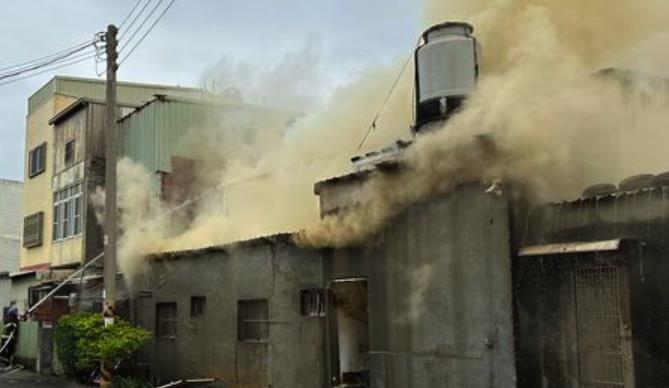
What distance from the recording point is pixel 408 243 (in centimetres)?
1024

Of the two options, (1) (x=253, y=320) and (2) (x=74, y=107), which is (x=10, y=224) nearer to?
(2) (x=74, y=107)

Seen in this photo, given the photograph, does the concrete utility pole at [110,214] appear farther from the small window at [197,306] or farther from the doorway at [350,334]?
the doorway at [350,334]

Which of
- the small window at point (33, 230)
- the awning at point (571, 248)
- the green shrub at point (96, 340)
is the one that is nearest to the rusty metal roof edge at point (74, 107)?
the small window at point (33, 230)

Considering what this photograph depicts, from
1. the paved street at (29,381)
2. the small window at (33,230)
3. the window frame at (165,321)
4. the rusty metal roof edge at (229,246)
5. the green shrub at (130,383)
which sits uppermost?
the small window at (33,230)

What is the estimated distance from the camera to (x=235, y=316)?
46.4 feet

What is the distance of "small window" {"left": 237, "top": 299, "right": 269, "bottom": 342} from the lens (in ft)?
44.1

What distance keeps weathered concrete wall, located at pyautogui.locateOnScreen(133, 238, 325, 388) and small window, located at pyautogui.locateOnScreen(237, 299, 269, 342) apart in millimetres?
107

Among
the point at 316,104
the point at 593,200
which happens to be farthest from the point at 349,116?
the point at 593,200

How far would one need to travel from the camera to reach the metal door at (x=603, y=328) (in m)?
7.62

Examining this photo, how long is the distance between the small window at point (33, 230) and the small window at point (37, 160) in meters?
1.65

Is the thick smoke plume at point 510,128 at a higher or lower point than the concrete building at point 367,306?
higher

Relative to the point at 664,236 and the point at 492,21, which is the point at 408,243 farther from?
the point at 492,21

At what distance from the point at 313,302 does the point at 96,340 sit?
19.1 feet

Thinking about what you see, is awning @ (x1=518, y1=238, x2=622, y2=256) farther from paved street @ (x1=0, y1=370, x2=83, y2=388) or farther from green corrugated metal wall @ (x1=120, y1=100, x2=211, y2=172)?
green corrugated metal wall @ (x1=120, y1=100, x2=211, y2=172)
